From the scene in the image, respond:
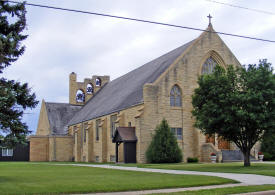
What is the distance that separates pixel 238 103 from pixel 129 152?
1287cm

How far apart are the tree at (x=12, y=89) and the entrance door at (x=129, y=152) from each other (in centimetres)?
1784

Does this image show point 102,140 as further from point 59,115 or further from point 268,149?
point 59,115

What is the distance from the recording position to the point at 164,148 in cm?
3353

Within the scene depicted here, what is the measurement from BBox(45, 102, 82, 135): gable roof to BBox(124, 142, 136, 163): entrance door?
2385cm

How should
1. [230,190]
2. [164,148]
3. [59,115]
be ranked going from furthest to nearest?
[59,115] < [164,148] < [230,190]

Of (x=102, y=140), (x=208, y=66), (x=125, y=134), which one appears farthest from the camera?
(x=102, y=140)

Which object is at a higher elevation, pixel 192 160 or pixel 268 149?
pixel 268 149

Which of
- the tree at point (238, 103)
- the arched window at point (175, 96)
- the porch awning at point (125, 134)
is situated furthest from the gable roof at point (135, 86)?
the tree at point (238, 103)

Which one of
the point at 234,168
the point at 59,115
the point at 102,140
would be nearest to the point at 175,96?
the point at 102,140

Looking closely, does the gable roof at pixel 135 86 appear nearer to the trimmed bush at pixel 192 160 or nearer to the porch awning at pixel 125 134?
the porch awning at pixel 125 134

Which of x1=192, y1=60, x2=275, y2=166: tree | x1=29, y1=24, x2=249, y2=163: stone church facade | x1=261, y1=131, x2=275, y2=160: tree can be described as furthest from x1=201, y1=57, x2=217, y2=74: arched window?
x1=192, y1=60, x2=275, y2=166: tree

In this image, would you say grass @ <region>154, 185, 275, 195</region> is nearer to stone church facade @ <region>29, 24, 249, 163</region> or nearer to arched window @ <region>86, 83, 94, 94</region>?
stone church facade @ <region>29, 24, 249, 163</region>

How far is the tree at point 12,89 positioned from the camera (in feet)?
53.4

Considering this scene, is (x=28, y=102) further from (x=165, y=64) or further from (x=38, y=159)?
(x=38, y=159)
